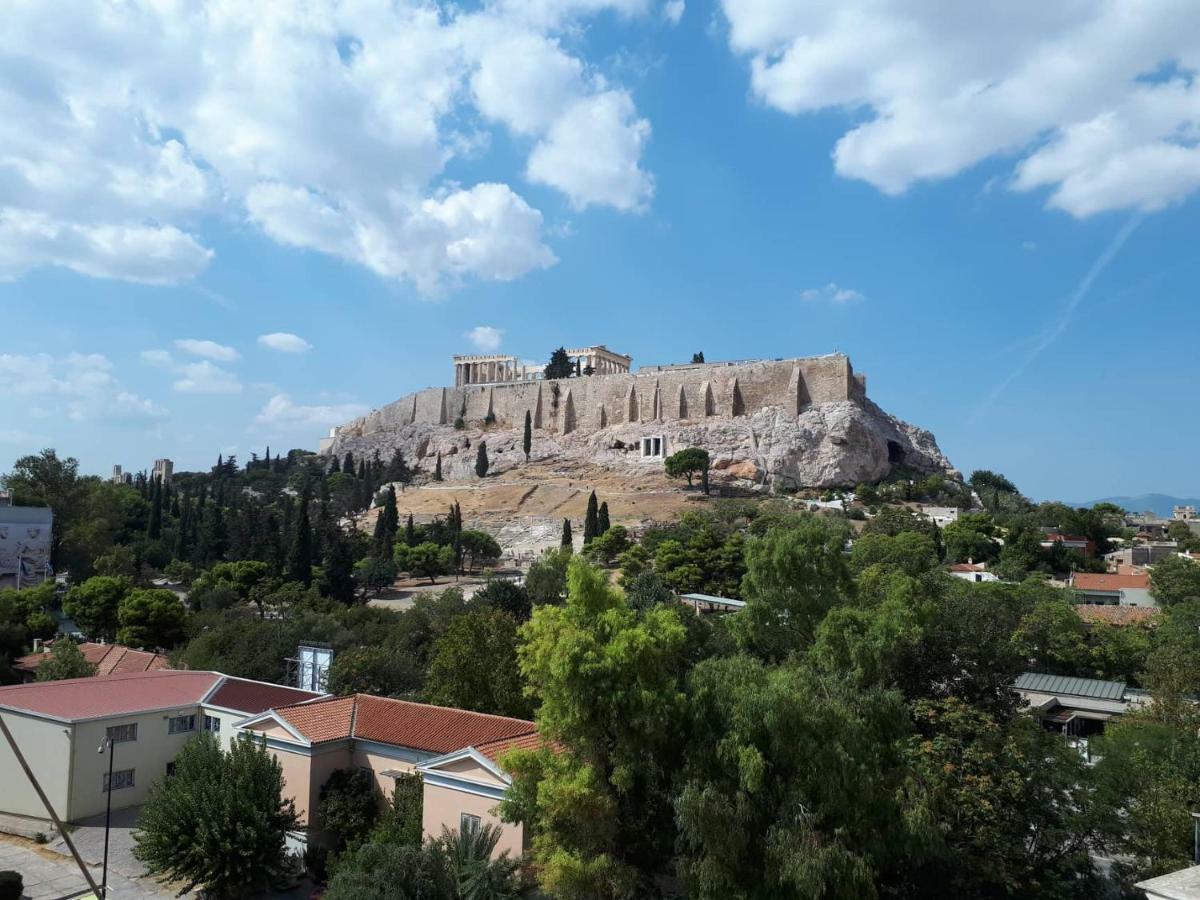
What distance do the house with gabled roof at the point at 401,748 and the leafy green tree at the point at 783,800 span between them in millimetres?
3792

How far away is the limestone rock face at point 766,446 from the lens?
66062mm

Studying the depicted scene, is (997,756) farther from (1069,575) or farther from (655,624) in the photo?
(1069,575)

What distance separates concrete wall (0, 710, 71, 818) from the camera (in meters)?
18.2

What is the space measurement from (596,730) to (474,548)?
43.8 meters

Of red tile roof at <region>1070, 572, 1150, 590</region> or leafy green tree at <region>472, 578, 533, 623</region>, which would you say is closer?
leafy green tree at <region>472, 578, 533, 623</region>

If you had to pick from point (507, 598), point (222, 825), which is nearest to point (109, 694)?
point (222, 825)

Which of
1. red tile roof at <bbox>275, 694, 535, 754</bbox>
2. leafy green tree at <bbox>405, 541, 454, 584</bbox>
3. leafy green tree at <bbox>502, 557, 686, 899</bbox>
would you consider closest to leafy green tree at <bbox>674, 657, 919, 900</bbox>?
leafy green tree at <bbox>502, 557, 686, 899</bbox>

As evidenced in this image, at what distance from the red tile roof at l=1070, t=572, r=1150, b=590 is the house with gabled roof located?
1218 inches

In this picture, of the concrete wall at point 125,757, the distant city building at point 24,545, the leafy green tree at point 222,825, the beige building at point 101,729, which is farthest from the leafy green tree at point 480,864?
the distant city building at point 24,545

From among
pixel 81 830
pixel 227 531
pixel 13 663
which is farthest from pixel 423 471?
pixel 81 830

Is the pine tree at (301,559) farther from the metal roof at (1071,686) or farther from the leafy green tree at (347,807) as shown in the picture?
the metal roof at (1071,686)

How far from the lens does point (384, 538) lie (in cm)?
5359

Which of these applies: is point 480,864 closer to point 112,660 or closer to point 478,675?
point 478,675

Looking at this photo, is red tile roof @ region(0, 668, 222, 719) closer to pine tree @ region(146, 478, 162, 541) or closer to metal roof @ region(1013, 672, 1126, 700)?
metal roof @ region(1013, 672, 1126, 700)
